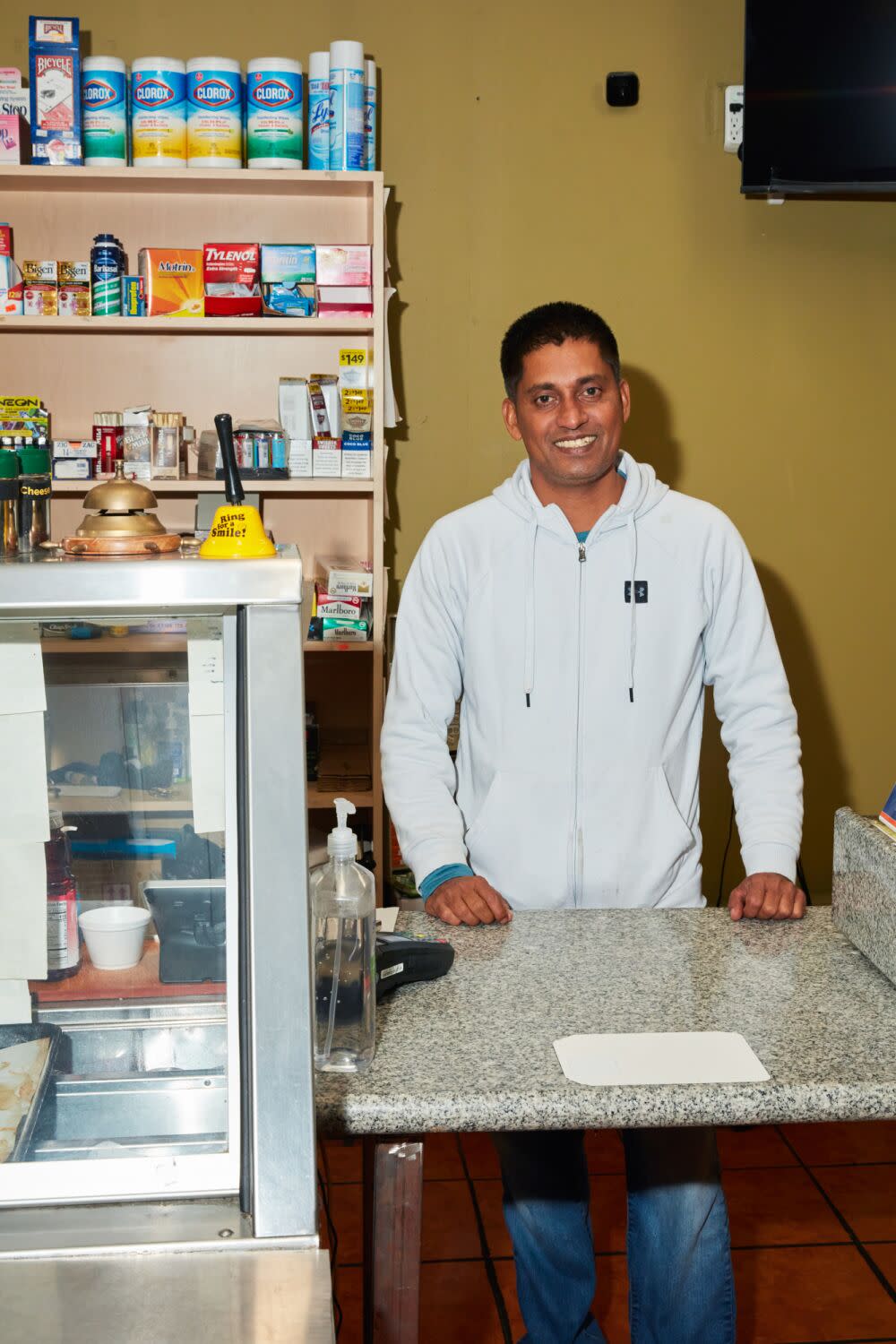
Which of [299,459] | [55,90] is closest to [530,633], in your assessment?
[299,459]

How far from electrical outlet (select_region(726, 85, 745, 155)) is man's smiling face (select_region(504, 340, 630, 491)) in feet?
5.76

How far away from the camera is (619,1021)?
1417 mm

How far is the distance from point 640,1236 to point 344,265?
7.97ft

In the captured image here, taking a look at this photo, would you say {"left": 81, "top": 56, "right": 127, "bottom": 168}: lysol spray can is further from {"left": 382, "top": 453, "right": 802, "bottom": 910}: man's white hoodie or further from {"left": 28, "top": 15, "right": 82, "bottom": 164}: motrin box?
{"left": 382, "top": 453, "right": 802, "bottom": 910}: man's white hoodie

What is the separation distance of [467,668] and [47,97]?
206 cm

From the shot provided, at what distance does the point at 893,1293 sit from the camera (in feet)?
7.68

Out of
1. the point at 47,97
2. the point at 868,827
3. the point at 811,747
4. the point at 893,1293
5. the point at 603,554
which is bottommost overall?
the point at 893,1293

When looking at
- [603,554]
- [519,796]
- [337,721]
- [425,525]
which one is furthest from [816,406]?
[519,796]

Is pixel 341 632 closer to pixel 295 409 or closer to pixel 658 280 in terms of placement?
pixel 295 409

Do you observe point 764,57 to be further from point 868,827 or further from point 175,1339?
point 175,1339

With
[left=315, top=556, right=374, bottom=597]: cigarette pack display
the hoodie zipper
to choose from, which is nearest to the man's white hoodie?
the hoodie zipper

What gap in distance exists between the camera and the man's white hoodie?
2.07 m

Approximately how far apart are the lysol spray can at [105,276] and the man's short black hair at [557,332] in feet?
4.72

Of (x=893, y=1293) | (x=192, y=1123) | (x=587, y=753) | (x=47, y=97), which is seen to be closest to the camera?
(x=192, y=1123)
